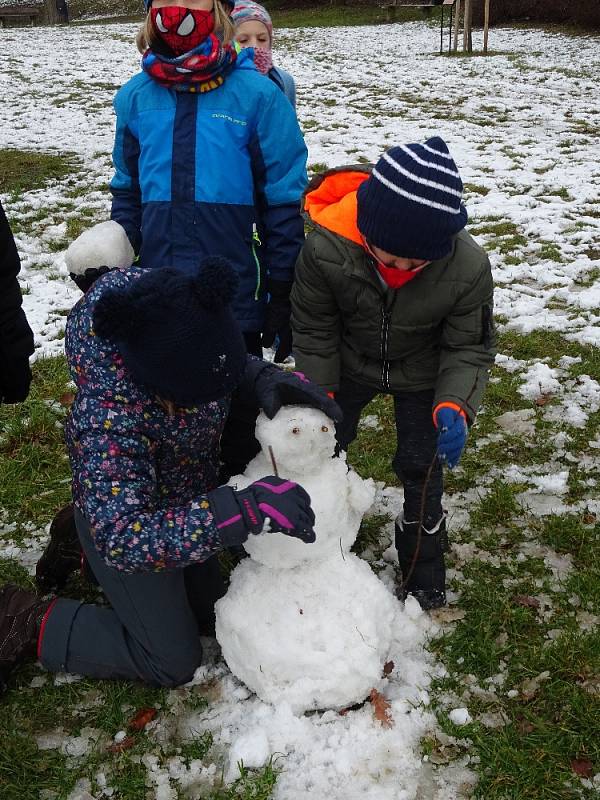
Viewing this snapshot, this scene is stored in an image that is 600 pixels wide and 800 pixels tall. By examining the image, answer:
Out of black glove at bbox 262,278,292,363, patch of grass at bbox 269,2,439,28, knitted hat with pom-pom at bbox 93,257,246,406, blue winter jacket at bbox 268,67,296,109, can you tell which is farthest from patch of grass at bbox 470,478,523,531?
patch of grass at bbox 269,2,439,28

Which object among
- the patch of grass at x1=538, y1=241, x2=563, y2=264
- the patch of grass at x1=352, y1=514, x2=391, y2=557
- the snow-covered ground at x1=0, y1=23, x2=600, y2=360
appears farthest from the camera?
the patch of grass at x1=538, y1=241, x2=563, y2=264

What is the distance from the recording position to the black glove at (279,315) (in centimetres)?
268

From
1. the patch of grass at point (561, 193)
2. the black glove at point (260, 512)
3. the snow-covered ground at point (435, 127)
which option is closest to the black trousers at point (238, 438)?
the black glove at point (260, 512)

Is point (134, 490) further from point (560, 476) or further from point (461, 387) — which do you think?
point (560, 476)

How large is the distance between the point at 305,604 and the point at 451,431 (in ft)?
2.32

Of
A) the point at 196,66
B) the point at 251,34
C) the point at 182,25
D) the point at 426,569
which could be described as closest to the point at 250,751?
the point at 426,569

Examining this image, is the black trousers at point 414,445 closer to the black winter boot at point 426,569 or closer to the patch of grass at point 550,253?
the black winter boot at point 426,569

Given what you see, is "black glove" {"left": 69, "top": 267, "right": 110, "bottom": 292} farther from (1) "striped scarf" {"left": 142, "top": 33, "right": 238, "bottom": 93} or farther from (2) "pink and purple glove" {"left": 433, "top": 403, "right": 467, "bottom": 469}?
(2) "pink and purple glove" {"left": 433, "top": 403, "right": 467, "bottom": 469}

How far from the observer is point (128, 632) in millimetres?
2332

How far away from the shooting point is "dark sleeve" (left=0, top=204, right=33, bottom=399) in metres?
2.33

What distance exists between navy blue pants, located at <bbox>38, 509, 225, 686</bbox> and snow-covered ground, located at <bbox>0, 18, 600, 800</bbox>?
0.43ft

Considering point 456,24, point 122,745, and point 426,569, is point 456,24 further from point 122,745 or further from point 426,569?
point 122,745

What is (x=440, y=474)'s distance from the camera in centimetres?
256

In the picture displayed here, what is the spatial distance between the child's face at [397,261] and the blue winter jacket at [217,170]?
59cm
